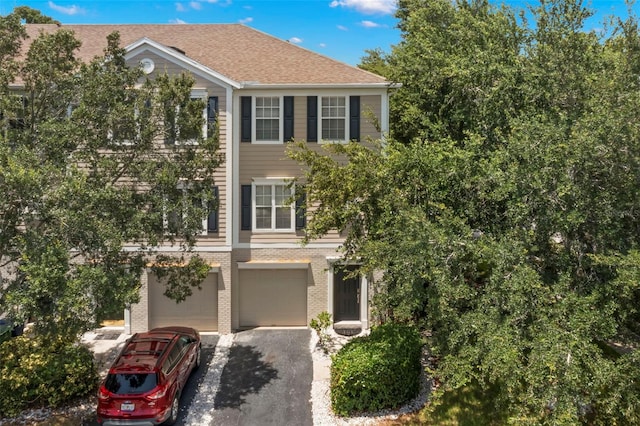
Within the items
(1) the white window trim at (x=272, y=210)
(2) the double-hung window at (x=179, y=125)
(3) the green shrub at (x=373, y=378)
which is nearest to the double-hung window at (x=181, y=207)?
(2) the double-hung window at (x=179, y=125)

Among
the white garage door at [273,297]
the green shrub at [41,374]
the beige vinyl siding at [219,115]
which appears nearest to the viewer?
the green shrub at [41,374]

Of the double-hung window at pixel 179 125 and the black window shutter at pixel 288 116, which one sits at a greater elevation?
the black window shutter at pixel 288 116

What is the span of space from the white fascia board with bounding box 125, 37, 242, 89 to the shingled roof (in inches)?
16.0

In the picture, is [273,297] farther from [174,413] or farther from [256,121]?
[256,121]

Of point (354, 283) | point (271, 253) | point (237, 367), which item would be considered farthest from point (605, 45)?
point (237, 367)

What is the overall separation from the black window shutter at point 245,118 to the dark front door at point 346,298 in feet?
20.8

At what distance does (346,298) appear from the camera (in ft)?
59.2

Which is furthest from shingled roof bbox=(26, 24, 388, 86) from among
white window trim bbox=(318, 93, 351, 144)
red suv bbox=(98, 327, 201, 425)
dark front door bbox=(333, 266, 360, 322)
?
red suv bbox=(98, 327, 201, 425)

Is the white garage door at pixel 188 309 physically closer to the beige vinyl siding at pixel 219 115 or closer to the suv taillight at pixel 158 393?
the beige vinyl siding at pixel 219 115

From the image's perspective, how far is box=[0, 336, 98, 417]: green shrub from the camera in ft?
38.7

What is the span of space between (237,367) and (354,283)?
18.2 feet

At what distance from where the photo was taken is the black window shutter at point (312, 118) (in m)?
17.2

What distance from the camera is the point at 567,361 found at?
839 cm

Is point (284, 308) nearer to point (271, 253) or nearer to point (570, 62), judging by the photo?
point (271, 253)
